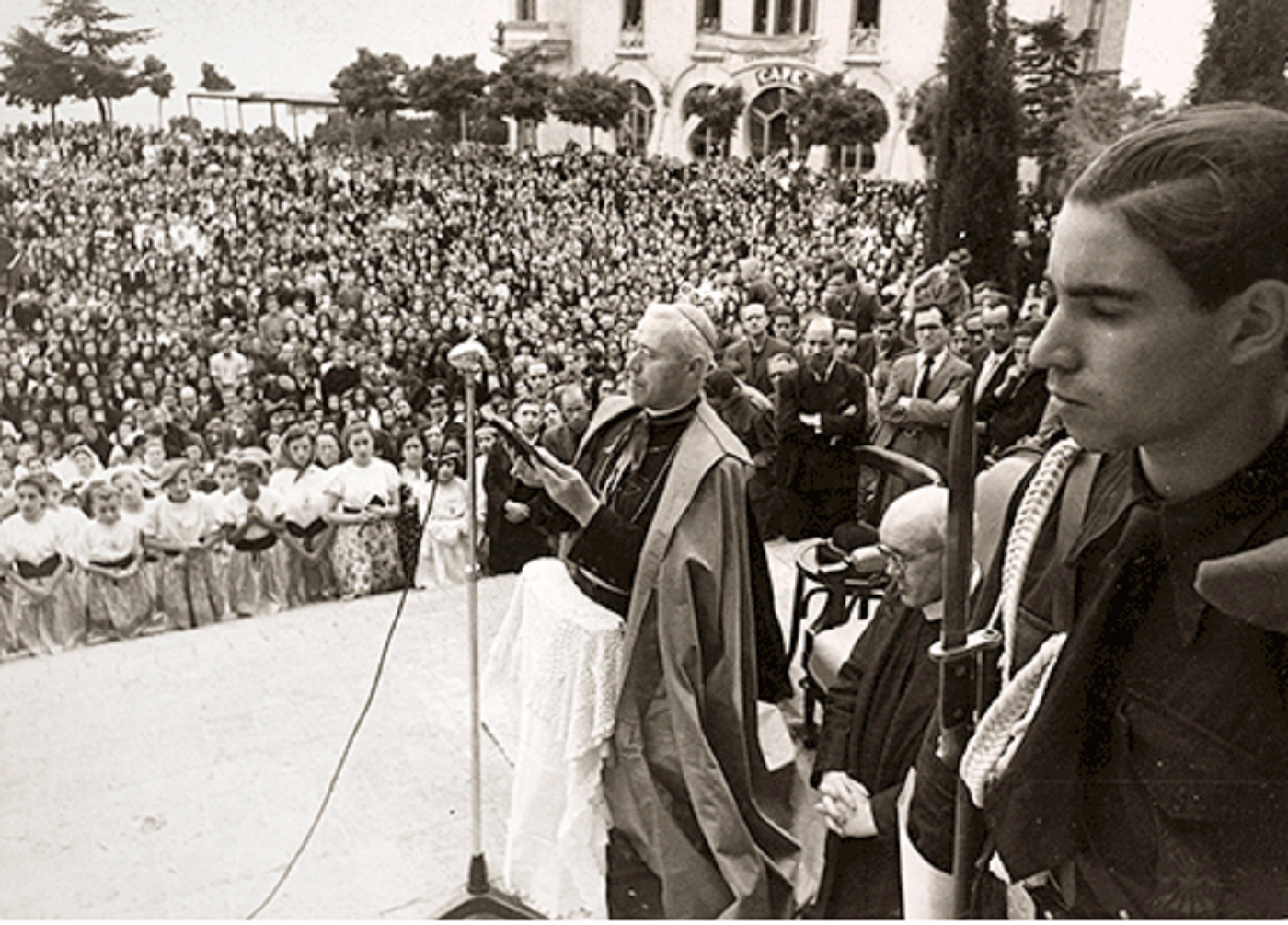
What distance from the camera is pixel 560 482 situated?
6.49 feet

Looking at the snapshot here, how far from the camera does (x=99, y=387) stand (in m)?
5.28

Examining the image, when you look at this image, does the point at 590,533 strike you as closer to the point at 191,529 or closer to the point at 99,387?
the point at 191,529

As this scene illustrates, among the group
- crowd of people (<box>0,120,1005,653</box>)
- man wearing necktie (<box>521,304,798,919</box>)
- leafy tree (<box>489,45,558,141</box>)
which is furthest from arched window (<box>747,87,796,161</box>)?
man wearing necktie (<box>521,304,798,919</box>)

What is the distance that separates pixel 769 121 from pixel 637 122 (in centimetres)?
43

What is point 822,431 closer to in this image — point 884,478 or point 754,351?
point 884,478

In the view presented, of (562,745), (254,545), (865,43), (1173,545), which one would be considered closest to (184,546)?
(254,545)

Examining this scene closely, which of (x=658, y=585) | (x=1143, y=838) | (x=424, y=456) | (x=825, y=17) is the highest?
(x=825, y=17)

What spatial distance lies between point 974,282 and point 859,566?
1.59 meters

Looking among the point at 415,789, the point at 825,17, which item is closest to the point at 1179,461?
the point at 415,789

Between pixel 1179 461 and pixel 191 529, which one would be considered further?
pixel 191 529

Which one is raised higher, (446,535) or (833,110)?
(833,110)

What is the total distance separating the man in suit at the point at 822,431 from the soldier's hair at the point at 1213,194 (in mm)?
3521

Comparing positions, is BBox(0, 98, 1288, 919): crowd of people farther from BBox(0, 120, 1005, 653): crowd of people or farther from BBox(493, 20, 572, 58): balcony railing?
BBox(493, 20, 572, 58): balcony railing

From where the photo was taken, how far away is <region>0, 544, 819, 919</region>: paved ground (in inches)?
90.7
